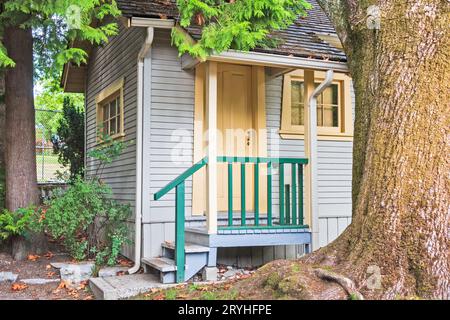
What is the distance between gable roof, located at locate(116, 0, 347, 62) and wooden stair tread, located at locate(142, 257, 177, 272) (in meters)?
2.66

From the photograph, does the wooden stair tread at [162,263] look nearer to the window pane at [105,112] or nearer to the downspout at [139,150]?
the downspout at [139,150]

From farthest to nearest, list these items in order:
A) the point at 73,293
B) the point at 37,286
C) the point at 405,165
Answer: the point at 37,286 < the point at 73,293 < the point at 405,165

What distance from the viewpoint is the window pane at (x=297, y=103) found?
24.5ft

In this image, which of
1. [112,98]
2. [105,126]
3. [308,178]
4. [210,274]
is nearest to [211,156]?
[210,274]

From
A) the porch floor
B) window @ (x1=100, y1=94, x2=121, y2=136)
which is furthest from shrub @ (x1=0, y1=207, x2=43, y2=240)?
the porch floor

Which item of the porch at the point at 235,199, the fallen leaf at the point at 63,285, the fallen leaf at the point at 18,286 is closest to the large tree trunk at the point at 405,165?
the porch at the point at 235,199

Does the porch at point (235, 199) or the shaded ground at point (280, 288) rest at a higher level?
the porch at point (235, 199)

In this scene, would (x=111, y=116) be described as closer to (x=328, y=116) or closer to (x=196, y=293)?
(x=328, y=116)

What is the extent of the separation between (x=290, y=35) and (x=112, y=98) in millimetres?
3310

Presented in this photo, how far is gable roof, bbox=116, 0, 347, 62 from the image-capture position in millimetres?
6078

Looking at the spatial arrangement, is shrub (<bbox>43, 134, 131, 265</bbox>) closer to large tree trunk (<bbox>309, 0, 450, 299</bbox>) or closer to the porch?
the porch

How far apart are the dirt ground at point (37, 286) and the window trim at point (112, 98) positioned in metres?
2.05

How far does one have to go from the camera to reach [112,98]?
8391mm

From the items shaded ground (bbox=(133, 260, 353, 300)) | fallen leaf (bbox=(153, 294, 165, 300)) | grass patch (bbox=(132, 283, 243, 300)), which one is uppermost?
shaded ground (bbox=(133, 260, 353, 300))
